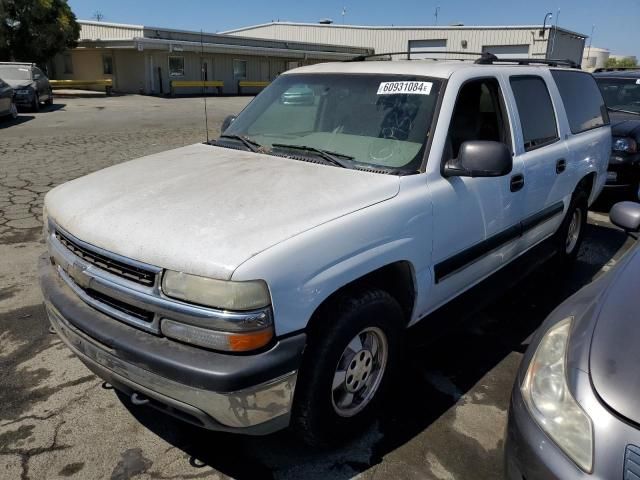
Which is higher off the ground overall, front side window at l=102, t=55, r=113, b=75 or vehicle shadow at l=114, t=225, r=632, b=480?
front side window at l=102, t=55, r=113, b=75

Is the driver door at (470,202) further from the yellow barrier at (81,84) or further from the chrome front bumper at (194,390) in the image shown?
the yellow barrier at (81,84)

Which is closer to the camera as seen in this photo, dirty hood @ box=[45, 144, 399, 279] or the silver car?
the silver car

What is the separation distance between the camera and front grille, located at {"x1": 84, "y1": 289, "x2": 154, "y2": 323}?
216 centimetres

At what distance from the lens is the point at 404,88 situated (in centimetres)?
309

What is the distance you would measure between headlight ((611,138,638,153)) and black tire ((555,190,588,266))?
2605 mm

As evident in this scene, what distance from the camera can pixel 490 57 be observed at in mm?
3770

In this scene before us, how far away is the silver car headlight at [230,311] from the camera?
1.95 metres

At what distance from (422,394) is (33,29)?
2983 cm

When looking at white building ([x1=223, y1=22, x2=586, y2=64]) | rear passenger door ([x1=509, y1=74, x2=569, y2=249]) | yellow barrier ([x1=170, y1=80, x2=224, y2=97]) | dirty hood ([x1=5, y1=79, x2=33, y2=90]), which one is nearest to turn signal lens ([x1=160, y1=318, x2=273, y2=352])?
rear passenger door ([x1=509, y1=74, x2=569, y2=249])

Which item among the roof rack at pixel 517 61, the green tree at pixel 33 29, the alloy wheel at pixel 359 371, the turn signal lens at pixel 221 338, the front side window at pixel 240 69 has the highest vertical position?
the green tree at pixel 33 29

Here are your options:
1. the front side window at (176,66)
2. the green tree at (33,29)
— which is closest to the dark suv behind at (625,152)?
the green tree at (33,29)

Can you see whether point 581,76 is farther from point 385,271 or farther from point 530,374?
point 530,374

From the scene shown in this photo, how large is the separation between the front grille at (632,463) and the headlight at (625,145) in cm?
660

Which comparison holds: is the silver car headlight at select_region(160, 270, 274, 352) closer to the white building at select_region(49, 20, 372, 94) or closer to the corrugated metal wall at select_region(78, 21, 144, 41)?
the white building at select_region(49, 20, 372, 94)
